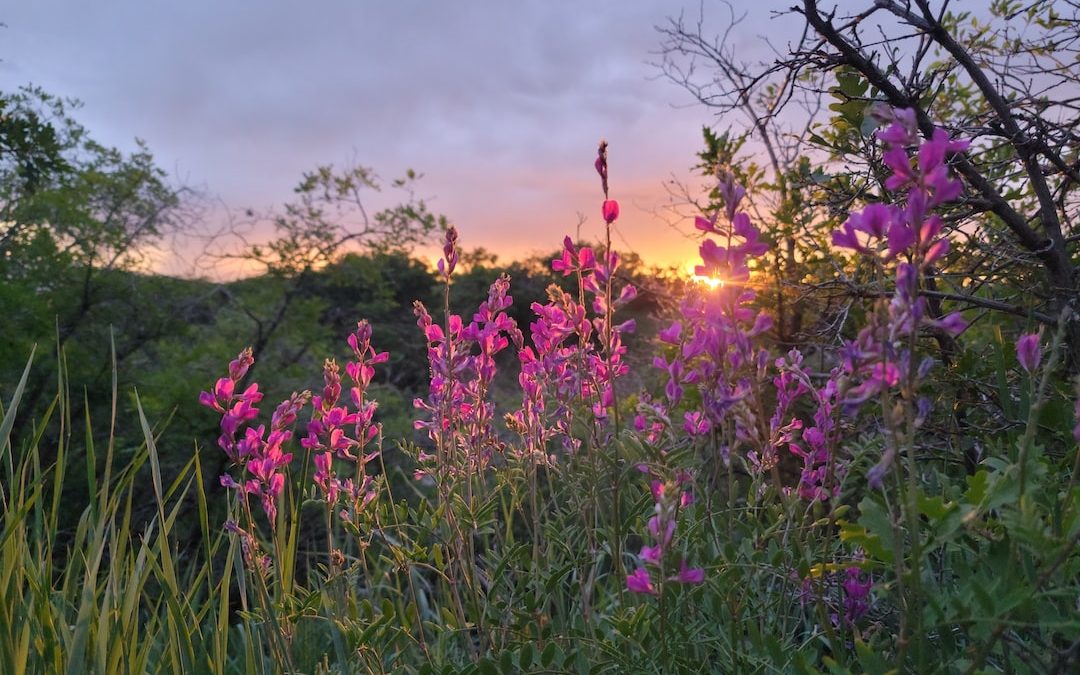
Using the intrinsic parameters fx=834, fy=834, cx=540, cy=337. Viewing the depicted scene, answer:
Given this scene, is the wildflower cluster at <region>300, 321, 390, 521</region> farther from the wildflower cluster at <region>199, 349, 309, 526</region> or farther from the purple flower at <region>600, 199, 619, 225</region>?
the purple flower at <region>600, 199, 619, 225</region>

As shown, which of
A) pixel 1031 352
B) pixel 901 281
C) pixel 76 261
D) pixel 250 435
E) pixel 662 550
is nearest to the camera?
pixel 901 281

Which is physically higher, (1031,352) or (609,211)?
(609,211)

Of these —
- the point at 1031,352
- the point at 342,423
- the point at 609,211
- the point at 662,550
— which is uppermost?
the point at 609,211

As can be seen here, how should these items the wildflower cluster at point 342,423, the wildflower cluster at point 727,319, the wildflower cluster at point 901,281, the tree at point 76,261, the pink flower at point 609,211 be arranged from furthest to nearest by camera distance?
the tree at point 76,261 < the wildflower cluster at point 342,423 < the pink flower at point 609,211 < the wildflower cluster at point 727,319 < the wildflower cluster at point 901,281

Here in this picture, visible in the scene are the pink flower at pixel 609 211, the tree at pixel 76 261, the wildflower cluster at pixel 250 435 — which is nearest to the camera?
the pink flower at pixel 609 211

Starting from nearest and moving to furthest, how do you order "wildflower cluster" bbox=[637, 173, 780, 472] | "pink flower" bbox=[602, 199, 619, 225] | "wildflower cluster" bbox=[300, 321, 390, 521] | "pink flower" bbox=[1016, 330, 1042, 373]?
1. "pink flower" bbox=[1016, 330, 1042, 373]
2. "wildflower cluster" bbox=[637, 173, 780, 472]
3. "pink flower" bbox=[602, 199, 619, 225]
4. "wildflower cluster" bbox=[300, 321, 390, 521]

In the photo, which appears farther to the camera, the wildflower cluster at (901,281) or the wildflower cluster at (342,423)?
the wildflower cluster at (342,423)

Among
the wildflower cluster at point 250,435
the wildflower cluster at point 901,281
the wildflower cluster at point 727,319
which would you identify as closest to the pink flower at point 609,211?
the wildflower cluster at point 727,319

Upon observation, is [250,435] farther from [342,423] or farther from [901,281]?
[901,281]

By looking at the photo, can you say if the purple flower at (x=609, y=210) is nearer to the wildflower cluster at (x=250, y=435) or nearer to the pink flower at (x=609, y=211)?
the pink flower at (x=609, y=211)

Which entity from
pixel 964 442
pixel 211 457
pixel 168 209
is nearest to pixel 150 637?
pixel 964 442

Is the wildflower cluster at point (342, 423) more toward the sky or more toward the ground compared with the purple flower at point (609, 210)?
more toward the ground

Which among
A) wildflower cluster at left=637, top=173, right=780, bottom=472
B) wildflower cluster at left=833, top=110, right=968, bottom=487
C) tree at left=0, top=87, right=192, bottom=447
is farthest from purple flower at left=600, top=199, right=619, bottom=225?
tree at left=0, top=87, right=192, bottom=447

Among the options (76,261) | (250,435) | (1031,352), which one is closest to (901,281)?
(1031,352)
